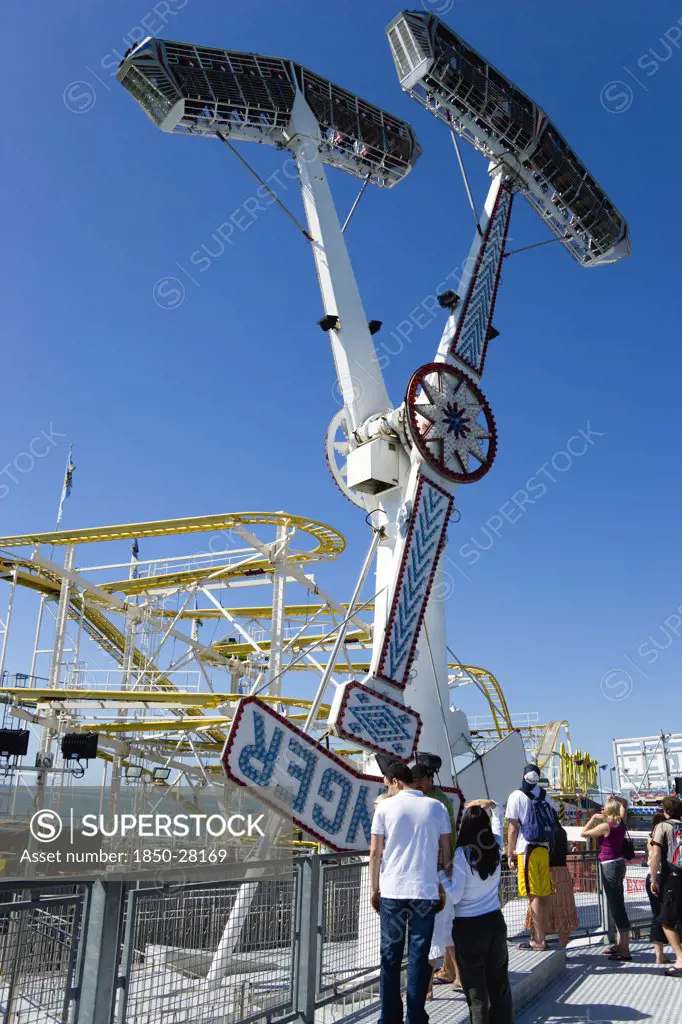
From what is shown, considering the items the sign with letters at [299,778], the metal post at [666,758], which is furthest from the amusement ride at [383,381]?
the metal post at [666,758]

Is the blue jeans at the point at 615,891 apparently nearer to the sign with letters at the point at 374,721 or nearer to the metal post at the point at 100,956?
the sign with letters at the point at 374,721

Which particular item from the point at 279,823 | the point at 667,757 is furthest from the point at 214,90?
the point at 667,757

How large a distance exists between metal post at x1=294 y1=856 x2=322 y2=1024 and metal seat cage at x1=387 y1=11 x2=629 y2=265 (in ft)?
45.0

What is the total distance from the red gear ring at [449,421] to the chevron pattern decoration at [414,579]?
0.45 meters

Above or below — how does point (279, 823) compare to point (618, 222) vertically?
below

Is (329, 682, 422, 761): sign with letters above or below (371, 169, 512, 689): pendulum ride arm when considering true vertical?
below

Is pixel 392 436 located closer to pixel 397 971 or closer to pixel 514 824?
pixel 514 824

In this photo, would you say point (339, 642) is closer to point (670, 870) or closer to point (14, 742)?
point (670, 870)

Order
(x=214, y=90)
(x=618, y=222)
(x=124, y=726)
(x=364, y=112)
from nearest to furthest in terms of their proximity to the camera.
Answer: (x=214, y=90) < (x=364, y=112) < (x=618, y=222) < (x=124, y=726)

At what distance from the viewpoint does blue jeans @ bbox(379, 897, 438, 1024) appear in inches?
193

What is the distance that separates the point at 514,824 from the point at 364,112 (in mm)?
13977

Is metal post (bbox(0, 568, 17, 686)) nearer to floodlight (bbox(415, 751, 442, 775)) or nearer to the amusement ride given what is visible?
the amusement ride

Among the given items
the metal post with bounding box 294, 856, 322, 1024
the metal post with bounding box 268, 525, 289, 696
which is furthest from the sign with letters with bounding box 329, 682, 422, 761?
the metal post with bounding box 268, 525, 289, 696

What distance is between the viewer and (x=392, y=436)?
13.2 m
